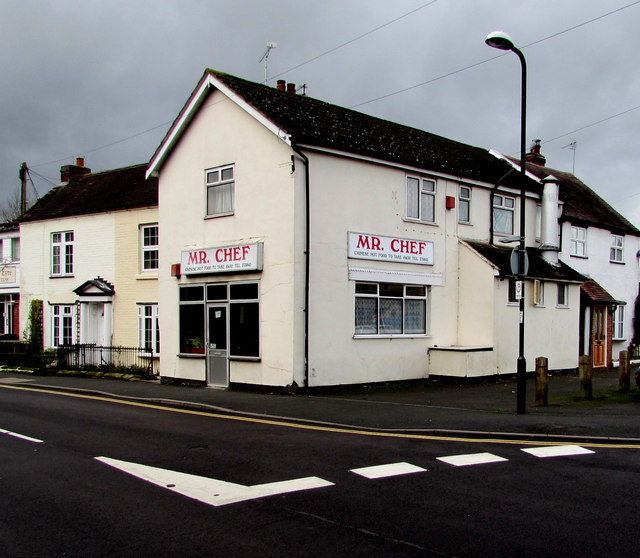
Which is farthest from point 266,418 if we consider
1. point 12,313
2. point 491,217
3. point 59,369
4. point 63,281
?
point 12,313

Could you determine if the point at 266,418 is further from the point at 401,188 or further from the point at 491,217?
the point at 491,217

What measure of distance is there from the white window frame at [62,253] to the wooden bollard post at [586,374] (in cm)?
2086

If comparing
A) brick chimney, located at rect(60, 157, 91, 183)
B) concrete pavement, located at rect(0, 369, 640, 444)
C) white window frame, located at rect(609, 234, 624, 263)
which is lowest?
concrete pavement, located at rect(0, 369, 640, 444)

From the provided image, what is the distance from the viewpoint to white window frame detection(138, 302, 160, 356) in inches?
970

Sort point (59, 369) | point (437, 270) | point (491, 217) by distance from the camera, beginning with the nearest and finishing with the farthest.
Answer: point (437, 270)
point (491, 217)
point (59, 369)

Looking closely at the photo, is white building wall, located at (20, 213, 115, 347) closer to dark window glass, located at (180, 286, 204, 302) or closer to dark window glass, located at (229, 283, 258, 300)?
dark window glass, located at (180, 286, 204, 302)

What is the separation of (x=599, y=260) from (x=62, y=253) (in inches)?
891

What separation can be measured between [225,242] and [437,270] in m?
6.42

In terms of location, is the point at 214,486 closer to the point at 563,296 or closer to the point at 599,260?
the point at 563,296

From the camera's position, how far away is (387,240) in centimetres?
1844

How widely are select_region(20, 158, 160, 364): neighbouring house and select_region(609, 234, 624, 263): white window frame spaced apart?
62.8ft

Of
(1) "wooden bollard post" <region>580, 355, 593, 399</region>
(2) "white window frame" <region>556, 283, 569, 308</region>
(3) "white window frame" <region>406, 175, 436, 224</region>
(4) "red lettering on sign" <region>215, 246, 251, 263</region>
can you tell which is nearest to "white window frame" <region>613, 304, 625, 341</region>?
(2) "white window frame" <region>556, 283, 569, 308</region>

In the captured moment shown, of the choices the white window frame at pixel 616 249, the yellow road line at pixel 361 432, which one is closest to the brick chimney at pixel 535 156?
the white window frame at pixel 616 249

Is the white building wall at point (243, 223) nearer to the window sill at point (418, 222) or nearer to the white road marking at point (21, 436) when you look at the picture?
the window sill at point (418, 222)
